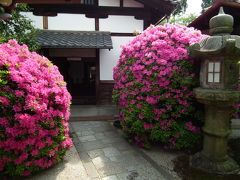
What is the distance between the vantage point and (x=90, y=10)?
8641 millimetres

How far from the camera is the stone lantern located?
2.83m

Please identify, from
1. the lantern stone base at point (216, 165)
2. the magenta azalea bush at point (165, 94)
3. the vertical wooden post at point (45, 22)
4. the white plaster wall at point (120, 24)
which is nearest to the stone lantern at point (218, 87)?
the lantern stone base at point (216, 165)

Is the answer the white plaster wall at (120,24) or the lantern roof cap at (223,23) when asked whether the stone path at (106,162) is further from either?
the white plaster wall at (120,24)

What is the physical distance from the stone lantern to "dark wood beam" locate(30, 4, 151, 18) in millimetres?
6386

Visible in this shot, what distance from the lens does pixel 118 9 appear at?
8820 millimetres

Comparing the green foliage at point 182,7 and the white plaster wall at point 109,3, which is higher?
the green foliage at point 182,7

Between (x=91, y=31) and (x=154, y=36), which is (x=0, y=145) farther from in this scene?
(x=91, y=31)

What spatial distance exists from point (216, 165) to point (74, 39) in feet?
24.1

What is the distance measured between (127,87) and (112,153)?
1653mm

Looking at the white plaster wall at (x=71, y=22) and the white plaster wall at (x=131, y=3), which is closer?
the white plaster wall at (x=71, y=22)

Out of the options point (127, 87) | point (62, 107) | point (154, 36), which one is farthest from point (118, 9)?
point (62, 107)

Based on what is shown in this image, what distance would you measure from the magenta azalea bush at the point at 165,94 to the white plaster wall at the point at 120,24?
499 centimetres

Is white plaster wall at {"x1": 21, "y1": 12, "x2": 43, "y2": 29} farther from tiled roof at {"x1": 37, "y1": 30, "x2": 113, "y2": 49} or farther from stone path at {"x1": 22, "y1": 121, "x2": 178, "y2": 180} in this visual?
stone path at {"x1": 22, "y1": 121, "x2": 178, "y2": 180}

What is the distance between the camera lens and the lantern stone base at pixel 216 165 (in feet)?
10.2
